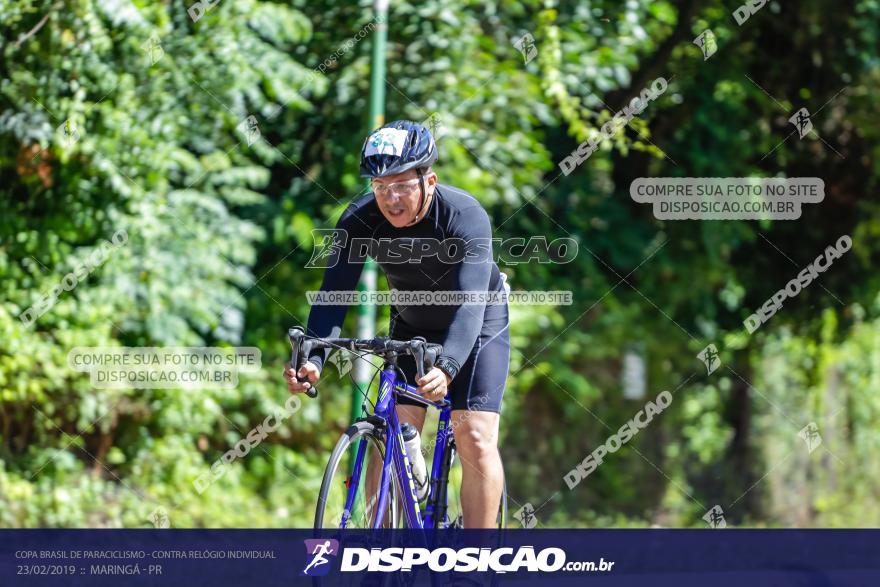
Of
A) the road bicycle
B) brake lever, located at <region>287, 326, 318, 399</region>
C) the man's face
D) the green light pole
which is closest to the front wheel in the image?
the road bicycle

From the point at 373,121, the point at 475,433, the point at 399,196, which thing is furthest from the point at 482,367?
the point at 373,121

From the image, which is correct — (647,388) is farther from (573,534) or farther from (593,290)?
(573,534)

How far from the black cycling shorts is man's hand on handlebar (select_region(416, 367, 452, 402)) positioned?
0.39 metres

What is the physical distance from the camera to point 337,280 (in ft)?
13.6

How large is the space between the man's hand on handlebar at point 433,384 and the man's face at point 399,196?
1.89 feet

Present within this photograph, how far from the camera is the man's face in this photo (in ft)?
13.3

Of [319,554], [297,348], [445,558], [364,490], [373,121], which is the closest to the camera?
[319,554]

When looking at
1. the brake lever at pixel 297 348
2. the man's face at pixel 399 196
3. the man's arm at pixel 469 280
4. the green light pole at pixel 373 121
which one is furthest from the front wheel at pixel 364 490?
the green light pole at pixel 373 121

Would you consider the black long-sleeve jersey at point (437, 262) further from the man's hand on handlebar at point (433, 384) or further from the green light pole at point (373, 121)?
the green light pole at point (373, 121)

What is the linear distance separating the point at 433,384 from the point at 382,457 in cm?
42

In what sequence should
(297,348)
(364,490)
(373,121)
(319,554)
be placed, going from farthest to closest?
(373,121), (364,490), (297,348), (319,554)

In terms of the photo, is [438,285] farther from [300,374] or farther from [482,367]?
[300,374]

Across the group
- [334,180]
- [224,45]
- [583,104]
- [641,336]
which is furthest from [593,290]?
[224,45]

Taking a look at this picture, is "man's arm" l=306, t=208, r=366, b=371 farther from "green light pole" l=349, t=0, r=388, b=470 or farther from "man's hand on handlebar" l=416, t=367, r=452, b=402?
"green light pole" l=349, t=0, r=388, b=470
